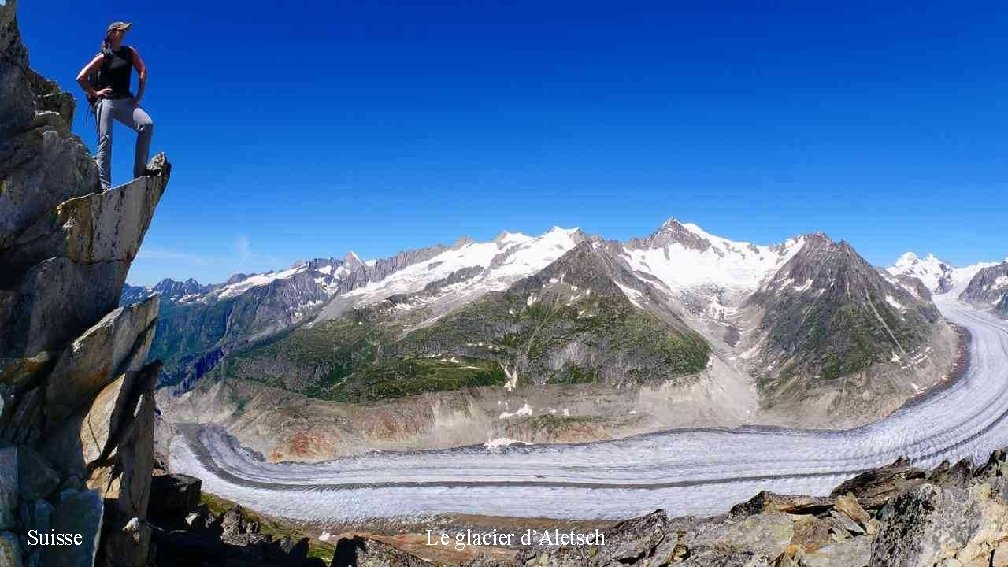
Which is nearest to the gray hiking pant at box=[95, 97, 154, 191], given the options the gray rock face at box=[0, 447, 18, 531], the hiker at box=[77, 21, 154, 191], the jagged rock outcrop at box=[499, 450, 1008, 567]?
the hiker at box=[77, 21, 154, 191]

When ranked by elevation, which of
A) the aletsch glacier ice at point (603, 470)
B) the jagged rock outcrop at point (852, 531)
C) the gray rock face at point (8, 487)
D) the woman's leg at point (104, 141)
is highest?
the woman's leg at point (104, 141)

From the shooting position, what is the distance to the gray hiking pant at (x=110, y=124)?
2030 centimetres

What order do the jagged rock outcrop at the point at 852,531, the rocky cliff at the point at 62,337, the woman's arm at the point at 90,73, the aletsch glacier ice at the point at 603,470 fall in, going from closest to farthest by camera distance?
the rocky cliff at the point at 62,337, the jagged rock outcrop at the point at 852,531, the woman's arm at the point at 90,73, the aletsch glacier ice at the point at 603,470

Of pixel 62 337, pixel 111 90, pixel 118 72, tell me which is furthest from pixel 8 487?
pixel 118 72

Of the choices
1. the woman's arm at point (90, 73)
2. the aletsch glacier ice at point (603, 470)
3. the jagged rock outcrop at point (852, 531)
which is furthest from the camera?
the aletsch glacier ice at point (603, 470)

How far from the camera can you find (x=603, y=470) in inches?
4806

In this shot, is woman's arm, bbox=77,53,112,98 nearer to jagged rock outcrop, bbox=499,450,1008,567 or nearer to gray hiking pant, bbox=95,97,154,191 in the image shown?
gray hiking pant, bbox=95,97,154,191

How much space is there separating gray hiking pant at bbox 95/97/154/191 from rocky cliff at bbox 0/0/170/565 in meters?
0.46

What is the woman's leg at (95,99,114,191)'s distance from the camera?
20.2 meters

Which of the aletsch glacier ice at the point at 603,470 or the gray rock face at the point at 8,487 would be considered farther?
the aletsch glacier ice at the point at 603,470

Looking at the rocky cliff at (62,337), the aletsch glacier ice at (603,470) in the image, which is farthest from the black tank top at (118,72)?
the aletsch glacier ice at (603,470)

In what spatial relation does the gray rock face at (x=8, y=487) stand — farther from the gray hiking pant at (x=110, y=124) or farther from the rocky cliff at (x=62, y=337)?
the gray hiking pant at (x=110, y=124)

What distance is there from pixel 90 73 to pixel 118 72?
90 centimetres

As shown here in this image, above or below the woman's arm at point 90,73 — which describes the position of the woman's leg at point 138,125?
below
